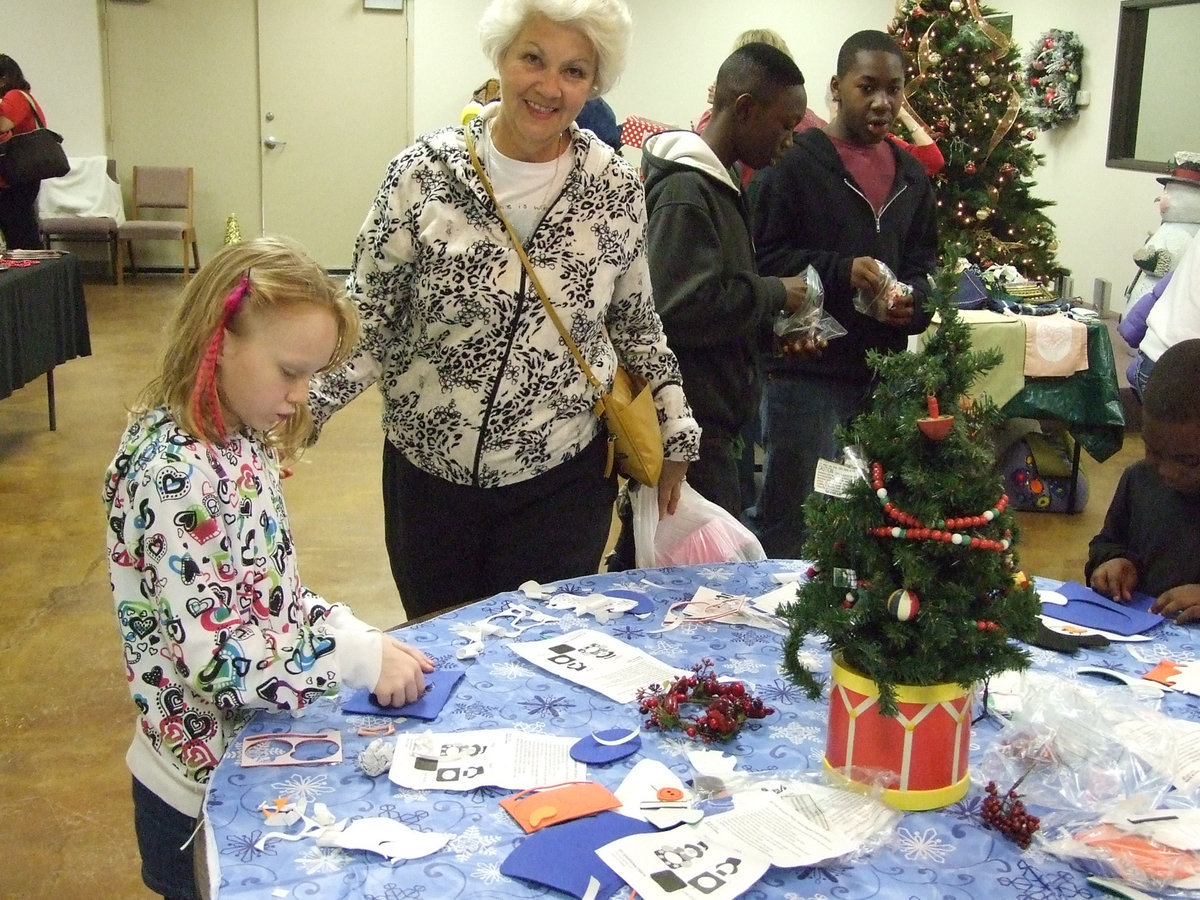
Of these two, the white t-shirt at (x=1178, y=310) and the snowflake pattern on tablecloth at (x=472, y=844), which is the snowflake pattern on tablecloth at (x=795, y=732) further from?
the white t-shirt at (x=1178, y=310)

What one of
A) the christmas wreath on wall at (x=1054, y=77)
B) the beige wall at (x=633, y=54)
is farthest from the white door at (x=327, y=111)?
the christmas wreath on wall at (x=1054, y=77)

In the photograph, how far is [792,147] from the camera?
3.17 m

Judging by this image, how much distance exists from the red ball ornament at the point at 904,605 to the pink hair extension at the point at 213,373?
0.81 meters

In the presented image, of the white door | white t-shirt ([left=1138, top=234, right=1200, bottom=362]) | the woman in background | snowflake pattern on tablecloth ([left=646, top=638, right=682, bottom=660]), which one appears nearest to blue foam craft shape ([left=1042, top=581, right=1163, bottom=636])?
snowflake pattern on tablecloth ([left=646, top=638, right=682, bottom=660])

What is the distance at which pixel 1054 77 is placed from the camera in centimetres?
861

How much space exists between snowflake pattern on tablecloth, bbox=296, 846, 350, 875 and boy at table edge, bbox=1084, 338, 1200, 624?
1.44 metres

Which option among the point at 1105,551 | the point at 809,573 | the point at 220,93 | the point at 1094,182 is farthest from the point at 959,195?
the point at 220,93

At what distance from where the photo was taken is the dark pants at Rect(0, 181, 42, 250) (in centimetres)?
757

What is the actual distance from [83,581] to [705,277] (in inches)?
111

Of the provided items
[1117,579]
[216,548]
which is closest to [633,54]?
[1117,579]

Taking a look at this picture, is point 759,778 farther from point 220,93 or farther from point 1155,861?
point 220,93

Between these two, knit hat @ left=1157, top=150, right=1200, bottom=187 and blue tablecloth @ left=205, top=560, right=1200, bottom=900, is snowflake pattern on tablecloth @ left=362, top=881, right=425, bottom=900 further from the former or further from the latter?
knit hat @ left=1157, top=150, right=1200, bottom=187

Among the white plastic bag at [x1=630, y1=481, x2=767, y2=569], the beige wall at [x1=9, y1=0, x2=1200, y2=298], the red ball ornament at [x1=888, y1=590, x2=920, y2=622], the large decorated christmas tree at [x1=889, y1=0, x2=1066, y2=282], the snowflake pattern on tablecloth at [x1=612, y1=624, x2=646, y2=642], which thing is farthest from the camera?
the beige wall at [x1=9, y1=0, x2=1200, y2=298]

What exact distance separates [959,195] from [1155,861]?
577 centimetres
